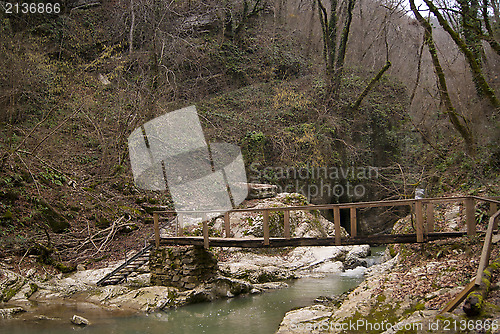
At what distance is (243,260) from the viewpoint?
1241cm

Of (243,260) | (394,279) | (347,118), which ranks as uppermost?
(347,118)

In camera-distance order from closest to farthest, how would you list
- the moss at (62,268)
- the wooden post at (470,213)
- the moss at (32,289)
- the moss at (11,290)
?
the wooden post at (470,213) < the moss at (11,290) < the moss at (32,289) < the moss at (62,268)

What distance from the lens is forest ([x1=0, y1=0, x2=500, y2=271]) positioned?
11.5 metres

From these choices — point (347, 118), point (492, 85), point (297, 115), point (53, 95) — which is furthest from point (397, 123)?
point (53, 95)

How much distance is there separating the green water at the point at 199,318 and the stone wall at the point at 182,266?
2.65 ft

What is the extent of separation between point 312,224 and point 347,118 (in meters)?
7.52

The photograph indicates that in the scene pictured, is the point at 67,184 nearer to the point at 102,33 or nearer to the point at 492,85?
the point at 102,33

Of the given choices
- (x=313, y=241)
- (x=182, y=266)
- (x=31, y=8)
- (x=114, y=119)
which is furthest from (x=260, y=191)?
(x=31, y=8)

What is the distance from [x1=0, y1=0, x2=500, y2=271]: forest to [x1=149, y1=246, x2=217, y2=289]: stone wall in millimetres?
2364

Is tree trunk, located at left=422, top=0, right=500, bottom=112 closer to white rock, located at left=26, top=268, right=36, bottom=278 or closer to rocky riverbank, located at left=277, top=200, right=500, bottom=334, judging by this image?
rocky riverbank, located at left=277, top=200, right=500, bottom=334

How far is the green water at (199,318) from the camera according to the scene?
24.0ft

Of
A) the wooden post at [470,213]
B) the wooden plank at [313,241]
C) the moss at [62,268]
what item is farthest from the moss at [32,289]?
the wooden post at [470,213]

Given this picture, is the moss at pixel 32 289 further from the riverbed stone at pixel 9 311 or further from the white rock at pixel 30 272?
the riverbed stone at pixel 9 311

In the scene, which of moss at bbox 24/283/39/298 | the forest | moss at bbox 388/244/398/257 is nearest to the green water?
moss at bbox 24/283/39/298
